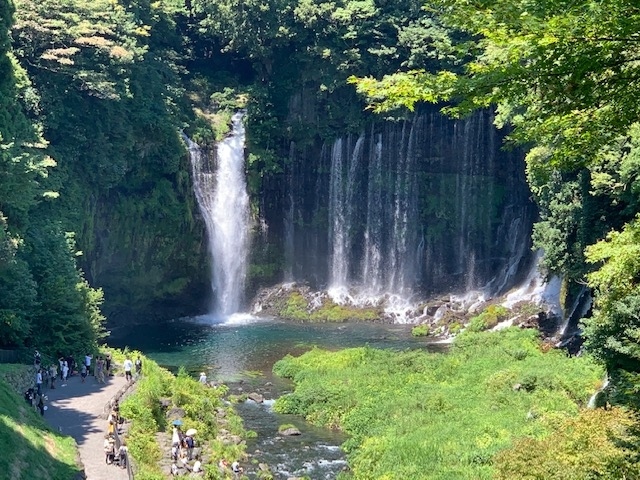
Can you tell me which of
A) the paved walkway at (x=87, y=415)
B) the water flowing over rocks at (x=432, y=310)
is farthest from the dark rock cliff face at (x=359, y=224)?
the paved walkway at (x=87, y=415)

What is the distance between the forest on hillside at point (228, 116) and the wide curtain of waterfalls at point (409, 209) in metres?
2.00

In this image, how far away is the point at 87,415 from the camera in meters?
24.4

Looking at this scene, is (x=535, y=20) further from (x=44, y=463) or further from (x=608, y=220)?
(x=608, y=220)

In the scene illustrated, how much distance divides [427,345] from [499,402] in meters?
14.9

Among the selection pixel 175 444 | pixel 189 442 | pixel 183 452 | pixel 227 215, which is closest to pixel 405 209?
pixel 227 215

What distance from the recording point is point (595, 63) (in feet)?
22.4

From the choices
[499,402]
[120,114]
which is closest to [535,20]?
[499,402]

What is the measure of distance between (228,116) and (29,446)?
3840 centimetres

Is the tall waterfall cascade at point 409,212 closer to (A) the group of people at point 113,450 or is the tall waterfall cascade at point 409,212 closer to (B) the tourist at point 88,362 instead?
(B) the tourist at point 88,362

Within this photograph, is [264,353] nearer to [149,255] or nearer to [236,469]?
[149,255]

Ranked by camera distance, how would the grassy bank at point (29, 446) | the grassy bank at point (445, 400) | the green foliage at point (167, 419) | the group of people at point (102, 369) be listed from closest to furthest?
the grassy bank at point (29, 446)
the grassy bank at point (445, 400)
the green foliage at point (167, 419)
the group of people at point (102, 369)

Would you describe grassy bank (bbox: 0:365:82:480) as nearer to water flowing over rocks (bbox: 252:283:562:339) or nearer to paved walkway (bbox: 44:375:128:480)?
paved walkway (bbox: 44:375:128:480)

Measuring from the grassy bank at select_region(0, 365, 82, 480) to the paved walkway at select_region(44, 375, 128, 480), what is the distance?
0.56 m

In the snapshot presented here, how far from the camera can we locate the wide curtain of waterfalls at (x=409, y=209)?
167 ft
